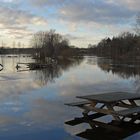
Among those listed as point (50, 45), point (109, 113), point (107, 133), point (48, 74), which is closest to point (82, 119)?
point (109, 113)

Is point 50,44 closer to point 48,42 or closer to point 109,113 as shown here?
point 48,42

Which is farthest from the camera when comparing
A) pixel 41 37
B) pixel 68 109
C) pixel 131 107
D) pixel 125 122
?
pixel 41 37

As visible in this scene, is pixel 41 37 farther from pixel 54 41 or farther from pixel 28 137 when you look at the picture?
pixel 28 137

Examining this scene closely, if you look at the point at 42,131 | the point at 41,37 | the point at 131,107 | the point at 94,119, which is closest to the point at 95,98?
the point at 94,119

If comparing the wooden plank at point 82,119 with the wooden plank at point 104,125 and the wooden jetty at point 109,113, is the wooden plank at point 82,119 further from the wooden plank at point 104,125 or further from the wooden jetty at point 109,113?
the wooden plank at point 104,125

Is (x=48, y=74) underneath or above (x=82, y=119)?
underneath

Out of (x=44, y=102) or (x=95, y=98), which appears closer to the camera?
(x=95, y=98)

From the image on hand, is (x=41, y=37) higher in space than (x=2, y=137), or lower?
higher

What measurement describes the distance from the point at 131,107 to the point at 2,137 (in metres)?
5.13

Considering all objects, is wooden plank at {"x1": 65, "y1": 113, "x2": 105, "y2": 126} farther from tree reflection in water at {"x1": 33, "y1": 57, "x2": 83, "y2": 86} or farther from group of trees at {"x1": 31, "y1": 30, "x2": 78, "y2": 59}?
group of trees at {"x1": 31, "y1": 30, "x2": 78, "y2": 59}

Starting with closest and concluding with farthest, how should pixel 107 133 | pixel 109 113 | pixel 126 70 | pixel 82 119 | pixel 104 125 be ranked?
1. pixel 107 133
2. pixel 104 125
3. pixel 109 113
4. pixel 82 119
5. pixel 126 70

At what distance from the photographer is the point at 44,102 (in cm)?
1561

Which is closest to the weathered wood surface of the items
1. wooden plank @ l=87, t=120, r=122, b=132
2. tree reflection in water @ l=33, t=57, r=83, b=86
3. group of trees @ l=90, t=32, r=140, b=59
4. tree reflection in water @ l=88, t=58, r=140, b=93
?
wooden plank @ l=87, t=120, r=122, b=132

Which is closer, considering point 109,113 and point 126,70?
point 109,113
